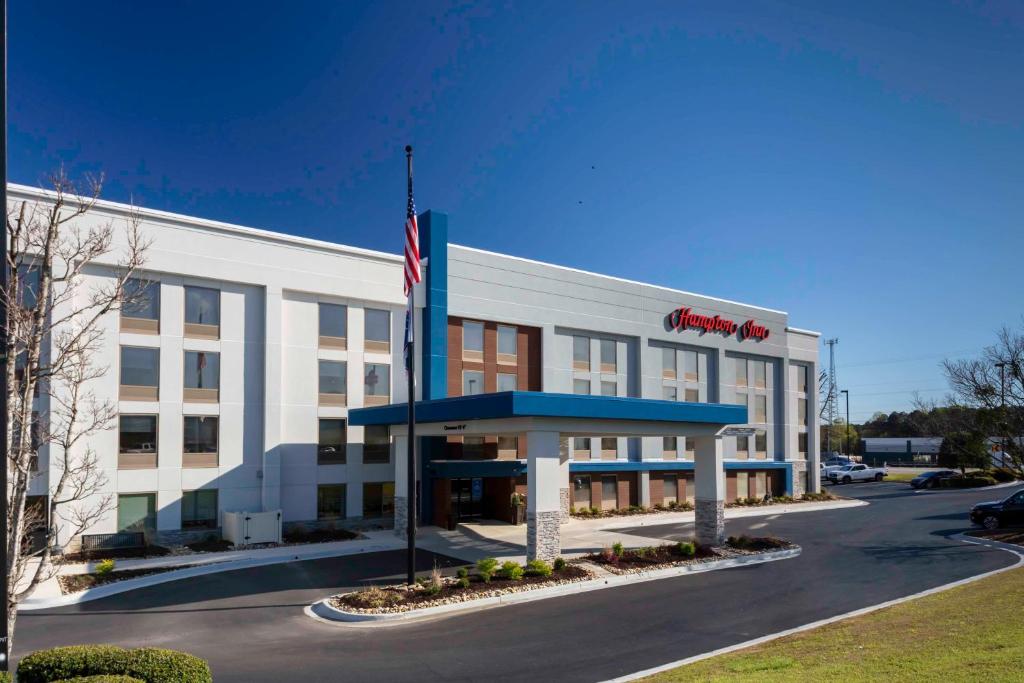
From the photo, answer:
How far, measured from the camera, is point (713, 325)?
4525 centimetres

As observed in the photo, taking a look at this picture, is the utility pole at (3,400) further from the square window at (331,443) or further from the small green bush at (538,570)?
the square window at (331,443)

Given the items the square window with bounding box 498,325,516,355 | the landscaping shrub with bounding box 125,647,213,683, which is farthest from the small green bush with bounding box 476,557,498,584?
the square window with bounding box 498,325,516,355

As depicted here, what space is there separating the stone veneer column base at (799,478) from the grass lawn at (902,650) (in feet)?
112

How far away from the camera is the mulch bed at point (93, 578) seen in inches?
790

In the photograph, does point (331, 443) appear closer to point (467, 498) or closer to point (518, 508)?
point (467, 498)

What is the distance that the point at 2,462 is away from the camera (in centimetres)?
768

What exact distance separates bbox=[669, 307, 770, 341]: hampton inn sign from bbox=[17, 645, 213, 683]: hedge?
37.0 metres

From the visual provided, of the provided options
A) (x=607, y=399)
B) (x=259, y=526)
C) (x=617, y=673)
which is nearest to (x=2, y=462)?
(x=617, y=673)

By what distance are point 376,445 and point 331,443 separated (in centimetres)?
201

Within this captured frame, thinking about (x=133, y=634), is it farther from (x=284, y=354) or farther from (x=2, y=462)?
(x=284, y=354)

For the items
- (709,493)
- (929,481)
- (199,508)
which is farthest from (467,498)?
(929,481)

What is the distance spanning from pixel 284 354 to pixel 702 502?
1738 centimetres

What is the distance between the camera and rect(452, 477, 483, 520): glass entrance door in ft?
112

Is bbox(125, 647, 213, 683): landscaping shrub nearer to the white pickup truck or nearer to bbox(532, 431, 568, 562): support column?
bbox(532, 431, 568, 562): support column
